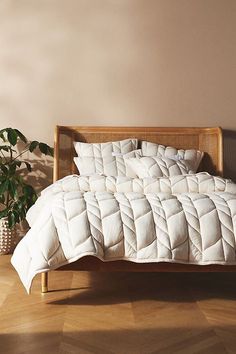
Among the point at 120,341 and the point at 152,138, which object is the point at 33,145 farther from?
the point at 120,341

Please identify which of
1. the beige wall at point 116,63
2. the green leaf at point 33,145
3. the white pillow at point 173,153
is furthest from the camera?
the beige wall at point 116,63

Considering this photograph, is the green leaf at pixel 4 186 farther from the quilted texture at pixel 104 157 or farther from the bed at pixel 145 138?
the quilted texture at pixel 104 157

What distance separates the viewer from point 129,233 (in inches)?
69.2

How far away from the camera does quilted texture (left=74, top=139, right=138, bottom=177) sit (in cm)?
301

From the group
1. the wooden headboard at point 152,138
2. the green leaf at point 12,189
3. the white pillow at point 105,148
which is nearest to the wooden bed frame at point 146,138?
→ the wooden headboard at point 152,138

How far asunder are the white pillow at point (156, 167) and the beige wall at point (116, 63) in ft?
1.88

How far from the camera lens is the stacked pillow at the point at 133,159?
9.52 ft

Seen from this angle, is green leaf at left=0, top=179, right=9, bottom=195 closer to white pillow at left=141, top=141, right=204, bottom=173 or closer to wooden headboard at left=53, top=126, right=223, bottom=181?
wooden headboard at left=53, top=126, right=223, bottom=181

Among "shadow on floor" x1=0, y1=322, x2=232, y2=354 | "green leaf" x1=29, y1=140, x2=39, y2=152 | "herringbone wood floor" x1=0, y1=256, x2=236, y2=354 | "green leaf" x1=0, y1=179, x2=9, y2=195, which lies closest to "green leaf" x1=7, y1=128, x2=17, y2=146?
"green leaf" x1=29, y1=140, x2=39, y2=152

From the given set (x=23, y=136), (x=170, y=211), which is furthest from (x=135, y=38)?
(x=170, y=211)

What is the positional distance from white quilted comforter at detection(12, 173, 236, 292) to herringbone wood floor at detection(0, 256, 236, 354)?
24cm

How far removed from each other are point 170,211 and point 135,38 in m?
2.07

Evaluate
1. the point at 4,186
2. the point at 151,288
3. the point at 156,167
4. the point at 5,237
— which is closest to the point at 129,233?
the point at 151,288

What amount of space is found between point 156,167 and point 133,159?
0.22 metres
